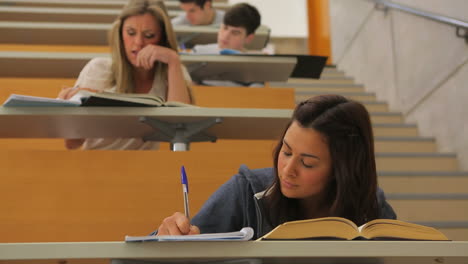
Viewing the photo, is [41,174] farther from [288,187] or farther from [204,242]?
[204,242]

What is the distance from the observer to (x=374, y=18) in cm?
445

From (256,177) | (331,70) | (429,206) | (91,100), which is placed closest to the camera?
(256,177)

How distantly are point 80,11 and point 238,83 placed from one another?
1715 millimetres

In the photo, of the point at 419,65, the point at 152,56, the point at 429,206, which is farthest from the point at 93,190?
the point at 419,65

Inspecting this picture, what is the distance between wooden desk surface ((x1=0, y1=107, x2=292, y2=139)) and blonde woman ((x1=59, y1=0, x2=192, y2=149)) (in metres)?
0.19

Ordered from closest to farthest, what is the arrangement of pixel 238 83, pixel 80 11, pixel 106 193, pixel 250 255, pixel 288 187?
pixel 250 255 → pixel 288 187 → pixel 106 193 → pixel 238 83 → pixel 80 11

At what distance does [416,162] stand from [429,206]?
0.53 metres

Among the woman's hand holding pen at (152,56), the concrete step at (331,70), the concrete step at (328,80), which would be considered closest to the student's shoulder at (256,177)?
the woman's hand holding pen at (152,56)

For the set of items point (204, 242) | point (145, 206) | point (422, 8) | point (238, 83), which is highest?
point (422, 8)

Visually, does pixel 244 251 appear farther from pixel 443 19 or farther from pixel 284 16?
pixel 284 16

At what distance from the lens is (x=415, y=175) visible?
Result: 9.07 feet

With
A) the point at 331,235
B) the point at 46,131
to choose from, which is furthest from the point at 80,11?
the point at 331,235

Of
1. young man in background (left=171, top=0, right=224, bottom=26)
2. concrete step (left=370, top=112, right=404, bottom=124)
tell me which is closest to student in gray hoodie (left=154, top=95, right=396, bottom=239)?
young man in background (left=171, top=0, right=224, bottom=26)

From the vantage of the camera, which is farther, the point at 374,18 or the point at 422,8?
the point at 374,18
